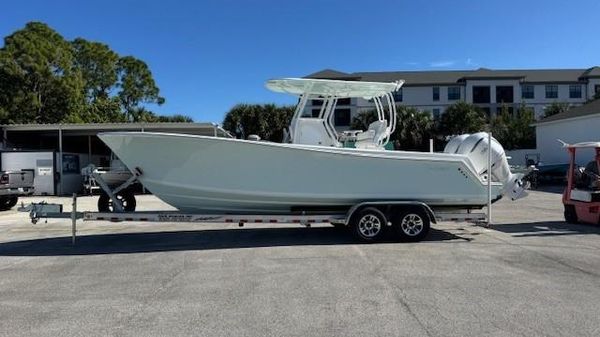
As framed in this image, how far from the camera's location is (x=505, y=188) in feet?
38.3

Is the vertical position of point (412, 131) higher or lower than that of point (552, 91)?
lower

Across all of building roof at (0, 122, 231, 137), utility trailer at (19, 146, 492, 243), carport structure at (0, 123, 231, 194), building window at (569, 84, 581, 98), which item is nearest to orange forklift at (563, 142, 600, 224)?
utility trailer at (19, 146, 492, 243)

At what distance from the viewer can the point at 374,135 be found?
11273mm

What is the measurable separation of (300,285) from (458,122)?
48298 millimetres

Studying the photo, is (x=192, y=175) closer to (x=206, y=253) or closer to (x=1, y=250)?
(x=206, y=253)

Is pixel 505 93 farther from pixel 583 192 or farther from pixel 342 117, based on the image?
pixel 583 192

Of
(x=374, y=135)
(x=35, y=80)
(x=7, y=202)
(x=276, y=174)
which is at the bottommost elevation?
(x=7, y=202)

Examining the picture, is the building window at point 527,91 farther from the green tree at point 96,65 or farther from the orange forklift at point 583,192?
the orange forklift at point 583,192

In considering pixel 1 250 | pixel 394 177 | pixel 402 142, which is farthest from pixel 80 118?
pixel 394 177

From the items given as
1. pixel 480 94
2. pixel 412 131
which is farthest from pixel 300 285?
pixel 480 94

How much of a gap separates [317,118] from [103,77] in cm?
5407

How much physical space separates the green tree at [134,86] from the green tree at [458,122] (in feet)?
110

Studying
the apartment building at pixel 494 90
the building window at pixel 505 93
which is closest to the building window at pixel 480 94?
the apartment building at pixel 494 90

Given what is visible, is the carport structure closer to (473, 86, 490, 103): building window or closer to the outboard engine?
the outboard engine
